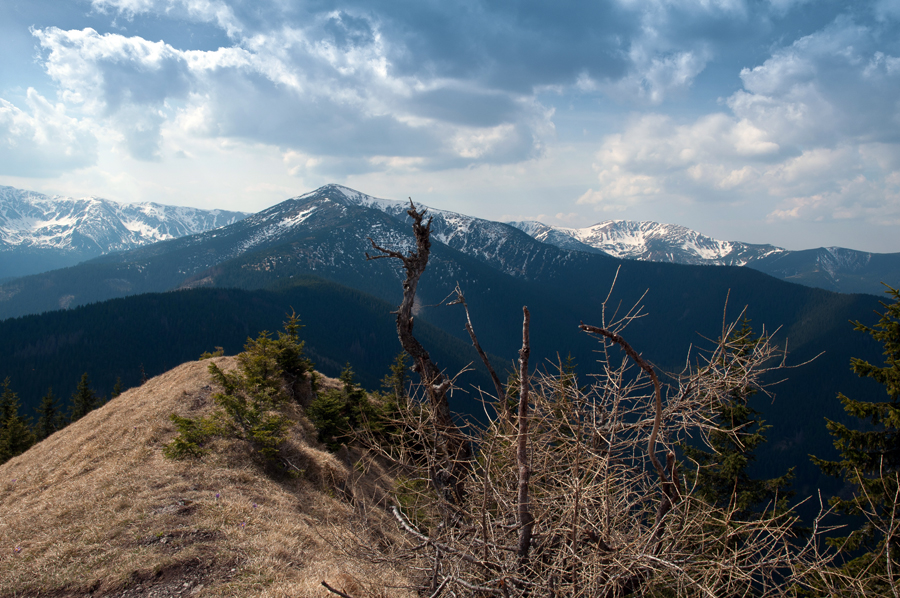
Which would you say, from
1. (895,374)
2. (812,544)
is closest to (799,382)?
(895,374)

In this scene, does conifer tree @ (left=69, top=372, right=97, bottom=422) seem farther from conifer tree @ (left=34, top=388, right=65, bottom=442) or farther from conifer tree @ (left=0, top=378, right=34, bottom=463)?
conifer tree @ (left=0, top=378, right=34, bottom=463)

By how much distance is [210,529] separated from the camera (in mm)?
9688

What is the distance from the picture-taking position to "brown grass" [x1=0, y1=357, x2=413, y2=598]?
24.4 feet

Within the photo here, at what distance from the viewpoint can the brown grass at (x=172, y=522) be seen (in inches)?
293

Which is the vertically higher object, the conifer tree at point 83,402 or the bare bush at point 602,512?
the bare bush at point 602,512

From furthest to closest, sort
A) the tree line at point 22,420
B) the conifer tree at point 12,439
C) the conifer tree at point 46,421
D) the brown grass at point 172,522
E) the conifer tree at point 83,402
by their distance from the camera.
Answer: the conifer tree at point 83,402, the conifer tree at point 46,421, the tree line at point 22,420, the conifer tree at point 12,439, the brown grass at point 172,522

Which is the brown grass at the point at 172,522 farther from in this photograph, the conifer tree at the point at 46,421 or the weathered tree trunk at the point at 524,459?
the conifer tree at the point at 46,421

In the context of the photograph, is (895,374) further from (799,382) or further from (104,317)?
(104,317)

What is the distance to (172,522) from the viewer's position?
977 cm

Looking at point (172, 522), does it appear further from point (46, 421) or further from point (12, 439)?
point (46, 421)

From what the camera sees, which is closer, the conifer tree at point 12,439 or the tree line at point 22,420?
the conifer tree at point 12,439

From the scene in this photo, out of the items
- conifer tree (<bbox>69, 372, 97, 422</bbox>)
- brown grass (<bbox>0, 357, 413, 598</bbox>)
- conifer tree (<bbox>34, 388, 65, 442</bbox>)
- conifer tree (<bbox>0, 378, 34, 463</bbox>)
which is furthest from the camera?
conifer tree (<bbox>69, 372, 97, 422</bbox>)

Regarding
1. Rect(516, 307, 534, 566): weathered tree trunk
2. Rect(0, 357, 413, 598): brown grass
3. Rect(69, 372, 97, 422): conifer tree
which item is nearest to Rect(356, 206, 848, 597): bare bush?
Rect(516, 307, 534, 566): weathered tree trunk

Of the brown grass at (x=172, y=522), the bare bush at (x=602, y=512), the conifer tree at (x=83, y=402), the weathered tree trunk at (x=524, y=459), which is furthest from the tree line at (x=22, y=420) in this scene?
the weathered tree trunk at (x=524, y=459)
